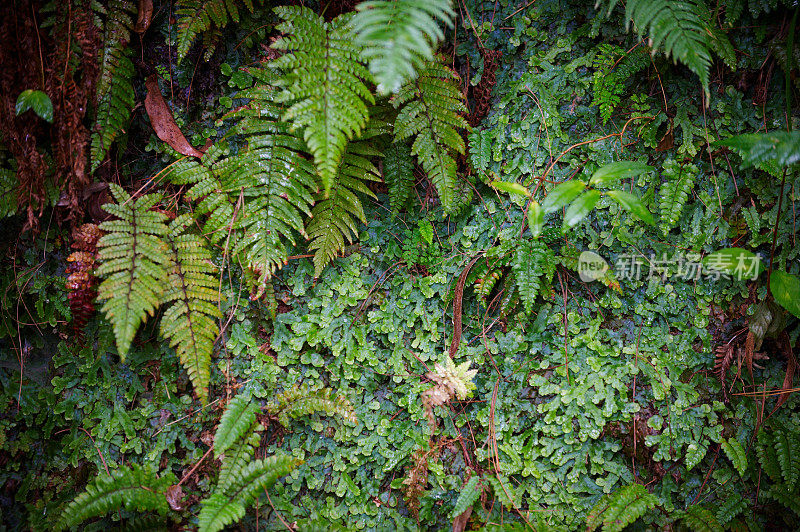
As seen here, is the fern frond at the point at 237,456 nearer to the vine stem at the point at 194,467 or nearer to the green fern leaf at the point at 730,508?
the vine stem at the point at 194,467

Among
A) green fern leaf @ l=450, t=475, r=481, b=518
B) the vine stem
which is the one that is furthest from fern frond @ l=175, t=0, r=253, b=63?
green fern leaf @ l=450, t=475, r=481, b=518

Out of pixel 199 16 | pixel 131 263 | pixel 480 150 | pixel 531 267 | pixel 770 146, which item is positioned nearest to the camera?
pixel 770 146

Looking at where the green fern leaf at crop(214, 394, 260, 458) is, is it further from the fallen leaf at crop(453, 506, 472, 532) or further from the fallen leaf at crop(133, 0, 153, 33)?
the fallen leaf at crop(133, 0, 153, 33)

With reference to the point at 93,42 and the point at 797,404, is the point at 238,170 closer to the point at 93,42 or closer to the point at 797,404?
the point at 93,42

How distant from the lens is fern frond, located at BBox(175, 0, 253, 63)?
261cm

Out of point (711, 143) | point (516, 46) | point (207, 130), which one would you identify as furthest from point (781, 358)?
point (207, 130)

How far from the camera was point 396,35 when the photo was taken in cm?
199

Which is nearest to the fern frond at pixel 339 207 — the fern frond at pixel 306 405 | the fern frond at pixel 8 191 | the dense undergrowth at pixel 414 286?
the dense undergrowth at pixel 414 286

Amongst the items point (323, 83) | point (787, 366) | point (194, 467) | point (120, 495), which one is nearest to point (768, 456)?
point (787, 366)

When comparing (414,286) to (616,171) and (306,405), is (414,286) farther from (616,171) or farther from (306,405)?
(616,171)

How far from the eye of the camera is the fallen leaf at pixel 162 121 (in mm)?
2838

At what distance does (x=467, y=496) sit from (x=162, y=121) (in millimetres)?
2833

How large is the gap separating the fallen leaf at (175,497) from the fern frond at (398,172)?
81.0 inches

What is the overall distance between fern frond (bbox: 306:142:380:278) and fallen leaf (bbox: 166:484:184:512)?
1457 millimetres
